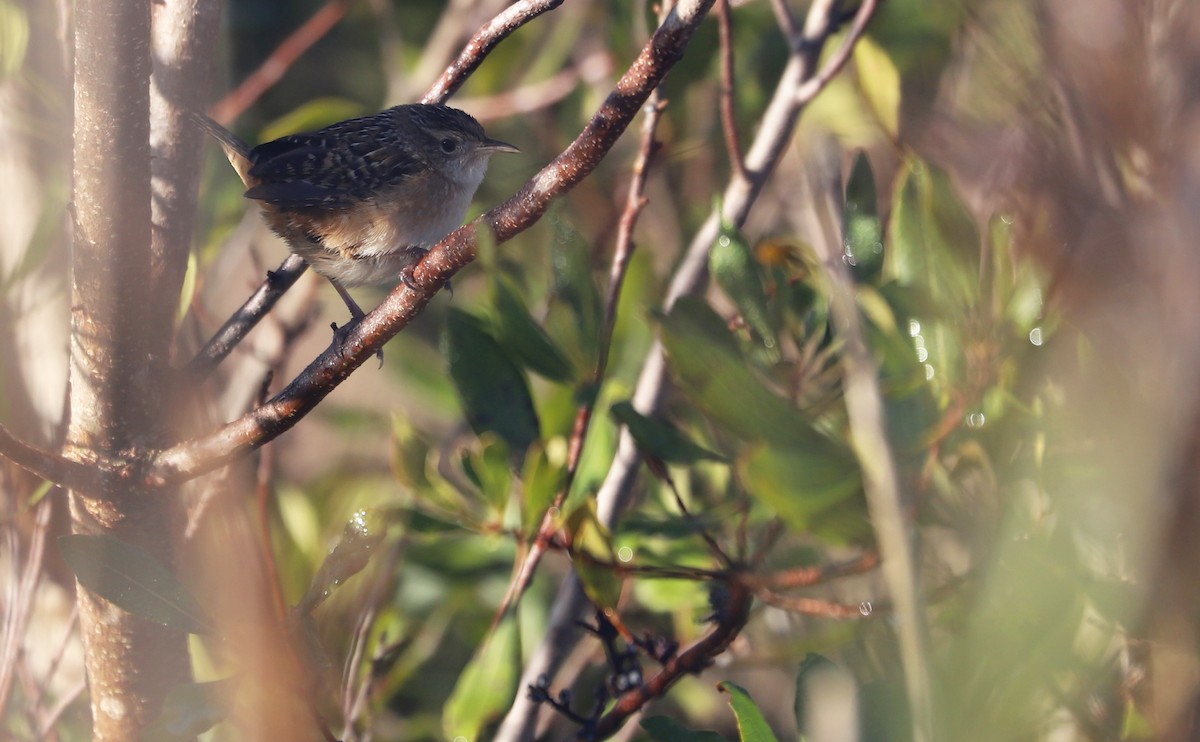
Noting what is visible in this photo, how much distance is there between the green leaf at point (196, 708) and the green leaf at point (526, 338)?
65cm

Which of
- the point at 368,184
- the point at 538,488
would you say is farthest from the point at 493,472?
the point at 368,184

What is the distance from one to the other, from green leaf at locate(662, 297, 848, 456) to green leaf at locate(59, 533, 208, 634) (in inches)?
28.7

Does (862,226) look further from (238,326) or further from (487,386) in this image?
(238,326)

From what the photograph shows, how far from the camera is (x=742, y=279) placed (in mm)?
1616

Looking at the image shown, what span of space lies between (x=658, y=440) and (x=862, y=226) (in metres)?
0.52

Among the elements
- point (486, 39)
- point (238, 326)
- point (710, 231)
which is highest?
point (486, 39)

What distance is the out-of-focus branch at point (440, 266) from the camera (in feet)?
4.14

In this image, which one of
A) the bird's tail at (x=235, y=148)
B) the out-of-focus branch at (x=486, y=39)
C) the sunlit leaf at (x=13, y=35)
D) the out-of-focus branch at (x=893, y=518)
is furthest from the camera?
the bird's tail at (x=235, y=148)

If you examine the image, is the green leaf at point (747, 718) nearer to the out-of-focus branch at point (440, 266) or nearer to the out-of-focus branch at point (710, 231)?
the out-of-focus branch at point (440, 266)

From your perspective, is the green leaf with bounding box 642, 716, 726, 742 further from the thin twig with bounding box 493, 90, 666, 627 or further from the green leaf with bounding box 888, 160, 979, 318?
the green leaf with bounding box 888, 160, 979, 318

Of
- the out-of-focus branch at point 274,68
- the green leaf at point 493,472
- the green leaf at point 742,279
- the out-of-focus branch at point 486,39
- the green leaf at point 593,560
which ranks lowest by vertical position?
the green leaf at point 593,560

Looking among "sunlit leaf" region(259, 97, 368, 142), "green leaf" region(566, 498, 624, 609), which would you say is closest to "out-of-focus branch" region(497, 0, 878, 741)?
"green leaf" region(566, 498, 624, 609)

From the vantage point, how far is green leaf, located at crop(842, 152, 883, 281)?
68.9 inches

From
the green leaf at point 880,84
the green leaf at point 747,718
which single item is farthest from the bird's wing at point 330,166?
the green leaf at point 747,718
